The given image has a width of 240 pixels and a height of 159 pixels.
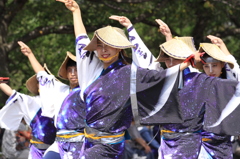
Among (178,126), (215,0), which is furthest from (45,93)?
(215,0)

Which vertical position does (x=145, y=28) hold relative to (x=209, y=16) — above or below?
below

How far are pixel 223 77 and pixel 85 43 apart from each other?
166 centimetres

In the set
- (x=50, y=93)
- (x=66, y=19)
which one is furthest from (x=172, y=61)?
(x=66, y=19)

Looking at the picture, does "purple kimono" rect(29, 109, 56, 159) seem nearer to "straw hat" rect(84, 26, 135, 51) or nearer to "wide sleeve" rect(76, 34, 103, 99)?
"wide sleeve" rect(76, 34, 103, 99)

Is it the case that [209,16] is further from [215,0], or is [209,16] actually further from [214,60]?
[214,60]

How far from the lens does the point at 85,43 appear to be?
16.6 feet

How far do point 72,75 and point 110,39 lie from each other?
4.43 ft

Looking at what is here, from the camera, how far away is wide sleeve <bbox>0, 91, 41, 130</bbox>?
6.71m

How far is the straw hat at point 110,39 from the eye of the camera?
4.80 m

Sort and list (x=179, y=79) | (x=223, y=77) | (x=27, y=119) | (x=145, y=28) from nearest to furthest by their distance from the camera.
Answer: (x=179, y=79)
(x=223, y=77)
(x=27, y=119)
(x=145, y=28)

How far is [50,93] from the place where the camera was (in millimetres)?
6168

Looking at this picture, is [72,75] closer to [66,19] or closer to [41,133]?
[41,133]

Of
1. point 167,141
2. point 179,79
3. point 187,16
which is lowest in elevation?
point 187,16

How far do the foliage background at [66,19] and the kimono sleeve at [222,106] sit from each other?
501cm
